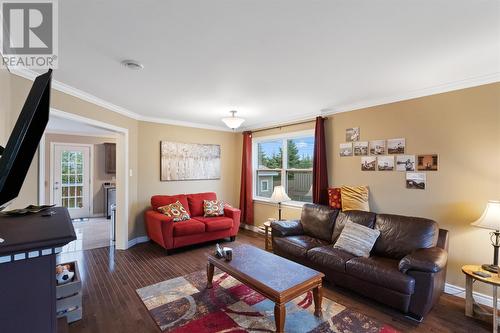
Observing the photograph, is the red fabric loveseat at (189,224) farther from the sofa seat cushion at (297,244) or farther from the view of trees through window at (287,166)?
the sofa seat cushion at (297,244)

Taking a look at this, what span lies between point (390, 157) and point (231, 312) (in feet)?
9.30

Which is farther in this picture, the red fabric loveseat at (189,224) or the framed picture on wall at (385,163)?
the red fabric loveseat at (189,224)

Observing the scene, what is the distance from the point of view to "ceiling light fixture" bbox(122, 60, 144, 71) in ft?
7.39

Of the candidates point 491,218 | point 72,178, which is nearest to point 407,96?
point 491,218

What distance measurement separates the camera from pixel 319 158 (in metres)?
4.07

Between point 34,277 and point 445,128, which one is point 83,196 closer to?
point 34,277

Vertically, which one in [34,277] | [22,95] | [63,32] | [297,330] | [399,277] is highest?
[63,32]

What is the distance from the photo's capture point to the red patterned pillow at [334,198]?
3729 mm

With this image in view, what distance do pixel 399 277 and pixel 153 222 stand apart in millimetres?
3669

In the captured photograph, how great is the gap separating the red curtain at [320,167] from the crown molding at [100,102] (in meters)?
2.45

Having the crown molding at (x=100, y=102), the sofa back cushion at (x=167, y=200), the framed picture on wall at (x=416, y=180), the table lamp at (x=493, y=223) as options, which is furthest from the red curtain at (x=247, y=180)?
the table lamp at (x=493, y=223)

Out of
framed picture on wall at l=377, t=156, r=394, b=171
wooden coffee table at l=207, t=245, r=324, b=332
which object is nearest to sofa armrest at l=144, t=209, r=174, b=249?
wooden coffee table at l=207, t=245, r=324, b=332

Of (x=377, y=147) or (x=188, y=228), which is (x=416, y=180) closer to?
(x=377, y=147)

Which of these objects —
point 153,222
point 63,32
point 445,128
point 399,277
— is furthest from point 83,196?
point 445,128
